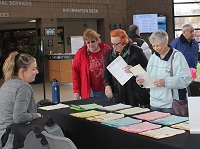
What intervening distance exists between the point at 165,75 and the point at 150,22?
38.4 ft

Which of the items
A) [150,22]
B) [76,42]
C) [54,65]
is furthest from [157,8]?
[54,65]

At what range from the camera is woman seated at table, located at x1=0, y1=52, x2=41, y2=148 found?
2.41 m

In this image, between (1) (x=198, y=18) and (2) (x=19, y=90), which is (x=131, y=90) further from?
(1) (x=198, y=18)

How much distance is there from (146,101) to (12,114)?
1.79 meters

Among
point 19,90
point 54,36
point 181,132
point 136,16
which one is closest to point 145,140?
point 181,132

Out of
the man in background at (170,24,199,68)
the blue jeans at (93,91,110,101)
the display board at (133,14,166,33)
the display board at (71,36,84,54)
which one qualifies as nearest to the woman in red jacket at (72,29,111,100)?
the blue jeans at (93,91,110,101)

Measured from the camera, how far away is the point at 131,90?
3668mm

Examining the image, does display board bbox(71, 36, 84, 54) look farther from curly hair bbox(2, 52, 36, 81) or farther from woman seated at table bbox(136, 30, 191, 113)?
curly hair bbox(2, 52, 36, 81)

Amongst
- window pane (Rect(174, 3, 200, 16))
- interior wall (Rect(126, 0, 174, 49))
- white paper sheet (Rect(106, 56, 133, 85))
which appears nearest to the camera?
white paper sheet (Rect(106, 56, 133, 85))

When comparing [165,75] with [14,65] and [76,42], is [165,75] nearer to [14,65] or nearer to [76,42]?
[14,65]

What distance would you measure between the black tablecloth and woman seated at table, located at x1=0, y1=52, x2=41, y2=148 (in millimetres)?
416

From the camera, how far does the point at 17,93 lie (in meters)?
2.43

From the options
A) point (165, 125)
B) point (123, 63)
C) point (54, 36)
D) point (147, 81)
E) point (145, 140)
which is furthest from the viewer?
point (54, 36)

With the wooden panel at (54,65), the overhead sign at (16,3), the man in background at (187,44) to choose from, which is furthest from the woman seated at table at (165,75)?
the overhead sign at (16,3)
